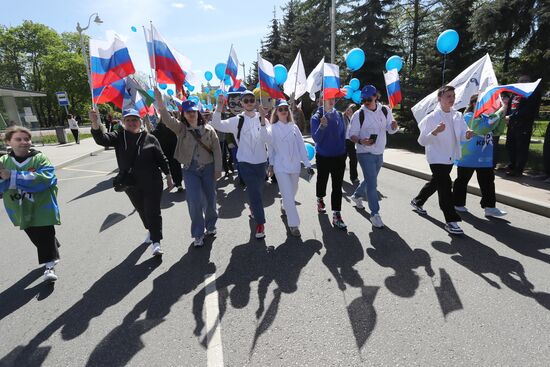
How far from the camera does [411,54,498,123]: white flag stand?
14.9 feet

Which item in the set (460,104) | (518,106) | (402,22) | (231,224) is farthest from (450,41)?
(402,22)

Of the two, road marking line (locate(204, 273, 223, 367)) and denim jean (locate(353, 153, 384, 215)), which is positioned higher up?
denim jean (locate(353, 153, 384, 215))

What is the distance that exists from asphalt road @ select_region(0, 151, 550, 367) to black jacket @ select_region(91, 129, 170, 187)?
104cm

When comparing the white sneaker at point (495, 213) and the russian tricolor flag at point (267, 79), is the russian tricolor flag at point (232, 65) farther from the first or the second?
the white sneaker at point (495, 213)

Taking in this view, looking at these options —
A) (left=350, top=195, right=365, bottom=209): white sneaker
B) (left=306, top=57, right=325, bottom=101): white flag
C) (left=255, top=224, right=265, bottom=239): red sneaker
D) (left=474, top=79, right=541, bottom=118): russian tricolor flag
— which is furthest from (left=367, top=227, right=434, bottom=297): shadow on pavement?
(left=306, top=57, right=325, bottom=101): white flag

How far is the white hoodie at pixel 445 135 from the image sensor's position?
4215 mm

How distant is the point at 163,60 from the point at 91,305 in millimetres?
2982

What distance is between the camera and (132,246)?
14.7ft

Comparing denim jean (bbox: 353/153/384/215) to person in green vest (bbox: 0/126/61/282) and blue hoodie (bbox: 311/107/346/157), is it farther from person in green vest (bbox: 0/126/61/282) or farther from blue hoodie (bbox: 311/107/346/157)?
person in green vest (bbox: 0/126/61/282)

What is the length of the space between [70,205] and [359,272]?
244 inches

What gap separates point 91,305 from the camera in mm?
3117

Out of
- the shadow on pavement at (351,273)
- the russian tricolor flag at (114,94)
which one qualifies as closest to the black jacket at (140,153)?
the russian tricolor flag at (114,94)

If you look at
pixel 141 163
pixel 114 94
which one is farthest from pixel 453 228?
pixel 114 94

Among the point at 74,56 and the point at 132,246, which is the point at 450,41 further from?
the point at 74,56
